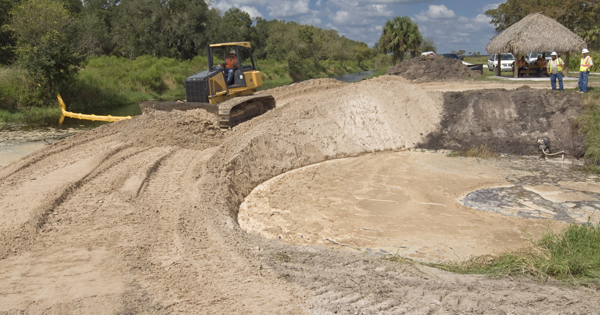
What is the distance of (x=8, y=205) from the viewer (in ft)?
24.5

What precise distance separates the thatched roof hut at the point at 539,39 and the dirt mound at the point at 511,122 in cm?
776

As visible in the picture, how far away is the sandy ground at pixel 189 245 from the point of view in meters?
4.73

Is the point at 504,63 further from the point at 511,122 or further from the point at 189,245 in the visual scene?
the point at 189,245

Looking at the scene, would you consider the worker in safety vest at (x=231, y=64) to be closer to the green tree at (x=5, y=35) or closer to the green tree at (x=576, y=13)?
the green tree at (x=5, y=35)

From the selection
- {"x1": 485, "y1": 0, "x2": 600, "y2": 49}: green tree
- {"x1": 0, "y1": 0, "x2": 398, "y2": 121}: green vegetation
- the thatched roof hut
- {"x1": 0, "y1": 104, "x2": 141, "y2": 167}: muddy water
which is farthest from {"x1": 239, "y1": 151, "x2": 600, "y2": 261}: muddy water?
{"x1": 485, "y1": 0, "x2": 600, "y2": 49}: green tree

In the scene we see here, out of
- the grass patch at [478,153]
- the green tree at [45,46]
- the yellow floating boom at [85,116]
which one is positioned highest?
the green tree at [45,46]

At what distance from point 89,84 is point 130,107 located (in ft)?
9.85

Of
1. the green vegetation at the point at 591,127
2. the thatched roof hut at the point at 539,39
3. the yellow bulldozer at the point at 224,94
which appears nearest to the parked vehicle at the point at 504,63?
the thatched roof hut at the point at 539,39

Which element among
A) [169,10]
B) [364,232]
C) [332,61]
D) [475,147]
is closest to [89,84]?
[169,10]

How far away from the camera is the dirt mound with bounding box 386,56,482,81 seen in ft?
79.8

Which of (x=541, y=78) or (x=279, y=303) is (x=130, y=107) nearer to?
(x=541, y=78)

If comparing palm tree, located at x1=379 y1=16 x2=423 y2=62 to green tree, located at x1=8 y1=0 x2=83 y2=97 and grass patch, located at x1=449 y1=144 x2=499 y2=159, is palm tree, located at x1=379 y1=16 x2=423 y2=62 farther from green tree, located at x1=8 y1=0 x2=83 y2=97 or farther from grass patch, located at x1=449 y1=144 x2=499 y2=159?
grass patch, located at x1=449 y1=144 x2=499 y2=159

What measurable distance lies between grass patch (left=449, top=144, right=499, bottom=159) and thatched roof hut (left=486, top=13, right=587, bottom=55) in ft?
36.5

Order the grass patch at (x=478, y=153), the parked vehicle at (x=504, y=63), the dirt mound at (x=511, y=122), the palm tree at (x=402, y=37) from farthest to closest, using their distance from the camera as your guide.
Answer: the palm tree at (x=402, y=37), the parked vehicle at (x=504, y=63), the dirt mound at (x=511, y=122), the grass patch at (x=478, y=153)
